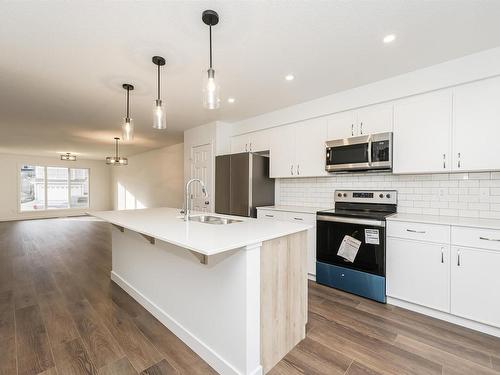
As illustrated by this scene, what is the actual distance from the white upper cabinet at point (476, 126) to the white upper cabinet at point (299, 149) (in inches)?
54.3

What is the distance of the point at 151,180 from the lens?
26.4 ft

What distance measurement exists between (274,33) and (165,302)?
8.12ft

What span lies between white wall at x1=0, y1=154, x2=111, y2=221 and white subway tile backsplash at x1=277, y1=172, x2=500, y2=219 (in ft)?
33.6

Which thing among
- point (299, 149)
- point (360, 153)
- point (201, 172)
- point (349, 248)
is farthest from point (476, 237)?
point (201, 172)

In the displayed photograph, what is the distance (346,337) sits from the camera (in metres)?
1.95

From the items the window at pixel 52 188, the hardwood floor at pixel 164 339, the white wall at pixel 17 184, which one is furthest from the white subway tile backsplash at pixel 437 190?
the window at pixel 52 188

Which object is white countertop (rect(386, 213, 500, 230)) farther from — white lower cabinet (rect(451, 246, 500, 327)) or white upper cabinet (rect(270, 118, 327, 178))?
white upper cabinet (rect(270, 118, 327, 178))

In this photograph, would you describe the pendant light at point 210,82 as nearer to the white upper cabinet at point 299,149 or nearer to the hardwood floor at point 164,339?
the hardwood floor at point 164,339

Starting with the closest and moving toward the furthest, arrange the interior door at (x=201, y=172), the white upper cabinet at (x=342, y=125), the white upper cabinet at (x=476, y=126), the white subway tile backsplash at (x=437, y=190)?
the white upper cabinet at (x=476, y=126) < the white subway tile backsplash at (x=437, y=190) < the white upper cabinet at (x=342, y=125) < the interior door at (x=201, y=172)

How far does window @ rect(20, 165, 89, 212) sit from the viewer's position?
881 centimetres

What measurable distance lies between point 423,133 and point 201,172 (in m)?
3.56

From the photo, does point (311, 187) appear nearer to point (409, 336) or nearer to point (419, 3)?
point (409, 336)

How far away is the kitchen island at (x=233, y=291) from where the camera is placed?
1448 millimetres

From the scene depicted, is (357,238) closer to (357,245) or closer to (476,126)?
(357,245)
